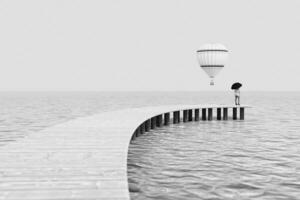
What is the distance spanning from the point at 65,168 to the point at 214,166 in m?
6.49

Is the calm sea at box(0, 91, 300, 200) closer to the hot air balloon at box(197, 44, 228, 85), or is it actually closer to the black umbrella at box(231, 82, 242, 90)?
the black umbrella at box(231, 82, 242, 90)

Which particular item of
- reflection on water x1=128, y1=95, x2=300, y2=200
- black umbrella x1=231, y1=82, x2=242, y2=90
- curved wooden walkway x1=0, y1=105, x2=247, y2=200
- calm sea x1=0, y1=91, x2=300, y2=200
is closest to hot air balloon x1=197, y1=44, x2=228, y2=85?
black umbrella x1=231, y1=82, x2=242, y2=90

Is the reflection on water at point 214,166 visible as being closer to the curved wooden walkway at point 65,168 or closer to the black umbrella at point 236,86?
the curved wooden walkway at point 65,168

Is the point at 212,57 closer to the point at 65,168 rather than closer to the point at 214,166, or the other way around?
the point at 214,166

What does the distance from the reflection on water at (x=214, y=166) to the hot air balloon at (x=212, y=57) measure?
10954 millimetres

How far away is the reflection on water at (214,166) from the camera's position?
30.5 feet

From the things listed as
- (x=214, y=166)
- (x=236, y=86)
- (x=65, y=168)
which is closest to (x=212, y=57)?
(x=236, y=86)

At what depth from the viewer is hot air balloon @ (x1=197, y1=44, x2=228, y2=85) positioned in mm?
31000

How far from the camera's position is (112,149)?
936cm

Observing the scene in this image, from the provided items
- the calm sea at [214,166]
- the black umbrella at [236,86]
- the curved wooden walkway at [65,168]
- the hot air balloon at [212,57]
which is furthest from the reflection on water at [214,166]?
the hot air balloon at [212,57]

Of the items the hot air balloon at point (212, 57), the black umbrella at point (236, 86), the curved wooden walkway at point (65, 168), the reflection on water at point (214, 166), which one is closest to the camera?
the curved wooden walkway at point (65, 168)

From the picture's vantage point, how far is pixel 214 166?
12.5 m

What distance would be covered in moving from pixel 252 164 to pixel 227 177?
2325mm

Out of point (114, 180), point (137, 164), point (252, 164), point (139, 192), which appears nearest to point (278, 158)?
point (252, 164)
